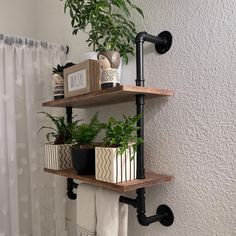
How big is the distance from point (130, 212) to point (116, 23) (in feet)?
2.36

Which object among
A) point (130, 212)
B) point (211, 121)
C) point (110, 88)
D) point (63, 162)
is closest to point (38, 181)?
point (63, 162)

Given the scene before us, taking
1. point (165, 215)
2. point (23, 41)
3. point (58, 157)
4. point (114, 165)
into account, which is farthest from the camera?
point (23, 41)

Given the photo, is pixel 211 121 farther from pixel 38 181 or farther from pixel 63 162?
pixel 38 181

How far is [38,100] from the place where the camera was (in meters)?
1.36

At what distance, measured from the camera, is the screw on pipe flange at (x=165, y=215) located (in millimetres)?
782

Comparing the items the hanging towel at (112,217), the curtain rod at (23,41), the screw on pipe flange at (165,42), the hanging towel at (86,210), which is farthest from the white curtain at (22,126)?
the screw on pipe flange at (165,42)

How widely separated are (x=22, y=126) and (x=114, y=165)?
33.0 inches

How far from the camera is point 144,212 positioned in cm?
76

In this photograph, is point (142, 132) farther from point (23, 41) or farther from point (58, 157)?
point (23, 41)

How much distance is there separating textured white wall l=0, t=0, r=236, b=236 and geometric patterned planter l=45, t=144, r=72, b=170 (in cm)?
37

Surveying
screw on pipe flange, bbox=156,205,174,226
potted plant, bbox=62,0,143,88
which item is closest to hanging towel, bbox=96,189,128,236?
screw on pipe flange, bbox=156,205,174,226

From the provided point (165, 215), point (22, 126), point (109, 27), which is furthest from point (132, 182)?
point (22, 126)

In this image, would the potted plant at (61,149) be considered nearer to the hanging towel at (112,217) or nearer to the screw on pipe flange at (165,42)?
the hanging towel at (112,217)

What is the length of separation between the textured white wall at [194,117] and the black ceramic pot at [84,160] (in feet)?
0.65
